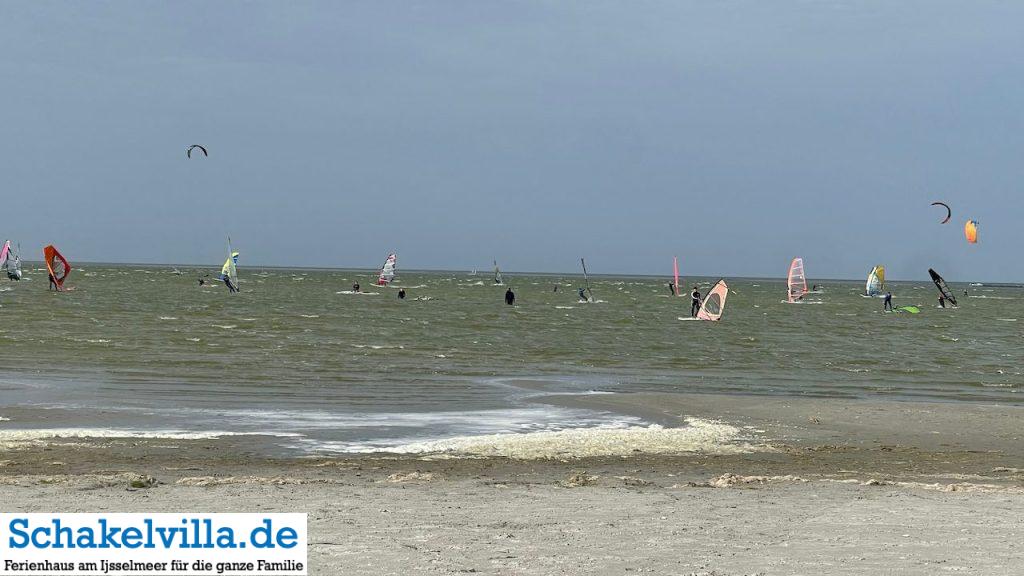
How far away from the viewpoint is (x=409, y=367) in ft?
86.9

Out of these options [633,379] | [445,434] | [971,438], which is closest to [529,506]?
[445,434]

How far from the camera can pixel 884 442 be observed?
15.0m

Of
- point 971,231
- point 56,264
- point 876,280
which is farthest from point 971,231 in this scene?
point 56,264

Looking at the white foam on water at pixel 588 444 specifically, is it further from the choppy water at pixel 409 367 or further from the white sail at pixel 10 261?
the white sail at pixel 10 261

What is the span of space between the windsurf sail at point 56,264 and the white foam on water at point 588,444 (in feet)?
209

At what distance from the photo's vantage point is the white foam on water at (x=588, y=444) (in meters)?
13.1

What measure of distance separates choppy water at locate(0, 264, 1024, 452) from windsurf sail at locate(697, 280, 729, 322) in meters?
0.80

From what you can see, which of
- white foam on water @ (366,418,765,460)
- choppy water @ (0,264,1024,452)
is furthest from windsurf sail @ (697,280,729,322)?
white foam on water @ (366,418,765,460)

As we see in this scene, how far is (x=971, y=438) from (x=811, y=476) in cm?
513

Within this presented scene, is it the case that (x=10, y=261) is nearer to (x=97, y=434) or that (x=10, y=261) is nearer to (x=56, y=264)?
(x=56, y=264)

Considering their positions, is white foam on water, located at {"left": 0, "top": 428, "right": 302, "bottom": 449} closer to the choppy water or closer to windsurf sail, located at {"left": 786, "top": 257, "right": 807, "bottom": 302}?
the choppy water

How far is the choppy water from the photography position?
16.5 meters

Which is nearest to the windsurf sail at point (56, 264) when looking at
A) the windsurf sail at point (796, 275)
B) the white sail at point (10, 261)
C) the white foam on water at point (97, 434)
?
the white sail at point (10, 261)

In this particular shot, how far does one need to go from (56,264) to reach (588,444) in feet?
238
